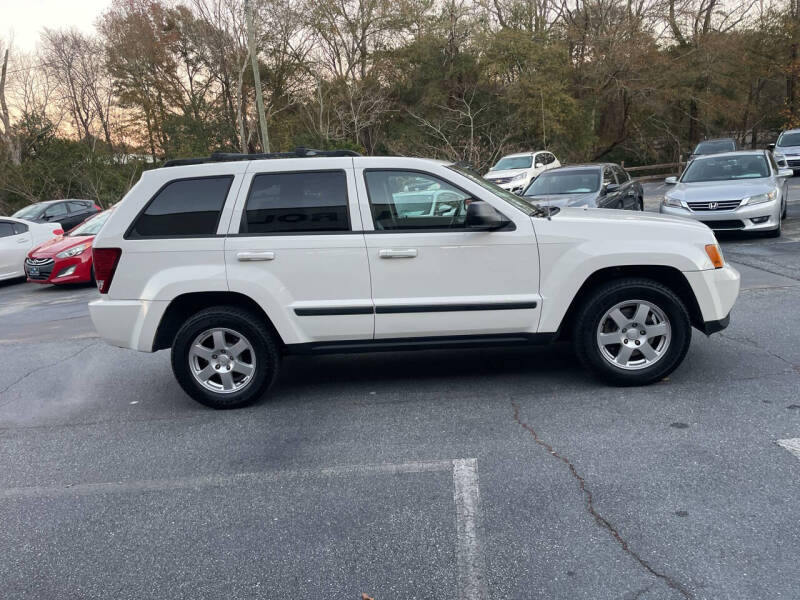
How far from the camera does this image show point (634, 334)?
5.00 m

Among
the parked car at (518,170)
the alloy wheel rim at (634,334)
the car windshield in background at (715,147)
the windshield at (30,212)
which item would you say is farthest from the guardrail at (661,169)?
the alloy wheel rim at (634,334)

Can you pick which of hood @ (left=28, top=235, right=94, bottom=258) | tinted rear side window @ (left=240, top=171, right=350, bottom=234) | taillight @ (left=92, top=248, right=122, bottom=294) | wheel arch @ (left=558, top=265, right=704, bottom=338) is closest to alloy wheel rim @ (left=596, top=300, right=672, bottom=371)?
wheel arch @ (left=558, top=265, right=704, bottom=338)

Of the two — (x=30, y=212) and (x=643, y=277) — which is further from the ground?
(x=30, y=212)

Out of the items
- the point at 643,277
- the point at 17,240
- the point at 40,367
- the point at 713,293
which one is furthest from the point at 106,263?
the point at 17,240

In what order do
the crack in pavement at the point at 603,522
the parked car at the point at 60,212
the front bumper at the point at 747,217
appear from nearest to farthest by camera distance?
the crack in pavement at the point at 603,522 < the front bumper at the point at 747,217 < the parked car at the point at 60,212

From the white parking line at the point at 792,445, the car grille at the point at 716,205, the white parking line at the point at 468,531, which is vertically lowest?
the white parking line at the point at 468,531

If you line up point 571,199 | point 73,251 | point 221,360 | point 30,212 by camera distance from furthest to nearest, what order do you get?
point 30,212, point 73,251, point 571,199, point 221,360

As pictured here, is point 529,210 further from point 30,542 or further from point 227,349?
point 30,542

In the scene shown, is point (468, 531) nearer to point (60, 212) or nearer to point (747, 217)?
point (747, 217)

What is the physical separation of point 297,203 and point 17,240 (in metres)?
12.2

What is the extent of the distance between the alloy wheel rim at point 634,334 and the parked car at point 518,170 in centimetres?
1705

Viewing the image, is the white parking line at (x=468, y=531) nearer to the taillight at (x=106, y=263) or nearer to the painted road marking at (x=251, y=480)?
the painted road marking at (x=251, y=480)

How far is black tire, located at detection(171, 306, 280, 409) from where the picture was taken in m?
5.02

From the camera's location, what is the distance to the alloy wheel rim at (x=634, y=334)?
4.95 metres
